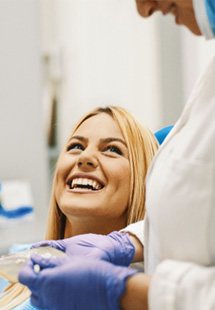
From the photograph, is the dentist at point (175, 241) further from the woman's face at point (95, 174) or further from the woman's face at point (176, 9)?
the woman's face at point (95, 174)

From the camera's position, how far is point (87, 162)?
156cm

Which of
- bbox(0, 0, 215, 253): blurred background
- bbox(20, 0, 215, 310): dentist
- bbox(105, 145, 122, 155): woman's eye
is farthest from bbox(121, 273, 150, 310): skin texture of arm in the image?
bbox(0, 0, 215, 253): blurred background

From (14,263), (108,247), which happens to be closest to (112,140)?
(108,247)

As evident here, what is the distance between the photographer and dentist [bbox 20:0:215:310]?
88 centimetres

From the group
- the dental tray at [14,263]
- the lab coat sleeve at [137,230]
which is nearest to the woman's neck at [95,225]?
the lab coat sleeve at [137,230]

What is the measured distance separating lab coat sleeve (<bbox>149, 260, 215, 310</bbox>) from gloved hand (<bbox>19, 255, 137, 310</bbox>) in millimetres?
63

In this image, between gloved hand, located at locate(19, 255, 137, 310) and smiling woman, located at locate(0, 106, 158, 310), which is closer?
gloved hand, located at locate(19, 255, 137, 310)

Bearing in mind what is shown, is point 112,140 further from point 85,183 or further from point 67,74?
point 67,74

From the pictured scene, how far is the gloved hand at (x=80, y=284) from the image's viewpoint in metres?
0.93

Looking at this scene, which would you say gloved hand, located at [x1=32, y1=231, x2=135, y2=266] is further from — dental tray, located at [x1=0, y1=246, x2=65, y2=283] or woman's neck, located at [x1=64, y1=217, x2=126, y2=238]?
woman's neck, located at [x1=64, y1=217, x2=126, y2=238]

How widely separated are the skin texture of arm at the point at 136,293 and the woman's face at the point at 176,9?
0.44 meters

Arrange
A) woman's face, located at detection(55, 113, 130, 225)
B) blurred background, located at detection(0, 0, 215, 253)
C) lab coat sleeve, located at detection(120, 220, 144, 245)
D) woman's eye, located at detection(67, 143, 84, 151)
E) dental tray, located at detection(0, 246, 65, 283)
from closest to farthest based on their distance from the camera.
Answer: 1. dental tray, located at detection(0, 246, 65, 283)
2. lab coat sleeve, located at detection(120, 220, 144, 245)
3. woman's face, located at detection(55, 113, 130, 225)
4. woman's eye, located at detection(67, 143, 84, 151)
5. blurred background, located at detection(0, 0, 215, 253)

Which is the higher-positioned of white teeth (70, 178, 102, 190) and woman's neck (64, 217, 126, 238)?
white teeth (70, 178, 102, 190)

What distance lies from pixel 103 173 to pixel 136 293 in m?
0.67
